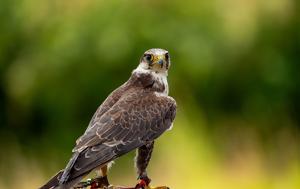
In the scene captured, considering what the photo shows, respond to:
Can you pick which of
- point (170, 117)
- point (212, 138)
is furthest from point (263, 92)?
point (170, 117)

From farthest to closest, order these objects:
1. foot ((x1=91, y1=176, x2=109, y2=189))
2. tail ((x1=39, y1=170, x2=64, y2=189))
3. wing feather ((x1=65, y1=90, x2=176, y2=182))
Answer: wing feather ((x1=65, y1=90, x2=176, y2=182)) → foot ((x1=91, y1=176, x2=109, y2=189)) → tail ((x1=39, y1=170, x2=64, y2=189))

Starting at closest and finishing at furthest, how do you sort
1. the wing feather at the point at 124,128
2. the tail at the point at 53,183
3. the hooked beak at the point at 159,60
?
1. the tail at the point at 53,183
2. the wing feather at the point at 124,128
3. the hooked beak at the point at 159,60

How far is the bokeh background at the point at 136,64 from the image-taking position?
1255cm

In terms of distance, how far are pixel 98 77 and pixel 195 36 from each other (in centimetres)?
142

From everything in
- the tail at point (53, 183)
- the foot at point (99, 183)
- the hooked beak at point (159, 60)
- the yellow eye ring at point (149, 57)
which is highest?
the yellow eye ring at point (149, 57)

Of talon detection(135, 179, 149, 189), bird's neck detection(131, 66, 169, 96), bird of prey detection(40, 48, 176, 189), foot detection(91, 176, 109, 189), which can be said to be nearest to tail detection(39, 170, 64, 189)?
bird of prey detection(40, 48, 176, 189)

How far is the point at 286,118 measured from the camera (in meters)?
13.2

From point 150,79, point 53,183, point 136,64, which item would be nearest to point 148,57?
point 150,79

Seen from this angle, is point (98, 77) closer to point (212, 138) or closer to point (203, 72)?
point (203, 72)

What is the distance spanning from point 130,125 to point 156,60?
0.50m

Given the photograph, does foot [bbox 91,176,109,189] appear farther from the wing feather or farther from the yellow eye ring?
the yellow eye ring

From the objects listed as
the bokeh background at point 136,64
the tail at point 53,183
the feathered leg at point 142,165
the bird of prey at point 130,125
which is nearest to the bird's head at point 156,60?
the bird of prey at point 130,125

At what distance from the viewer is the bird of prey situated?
6.52 meters

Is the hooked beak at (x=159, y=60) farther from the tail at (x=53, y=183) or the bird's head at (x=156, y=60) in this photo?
the tail at (x=53, y=183)
